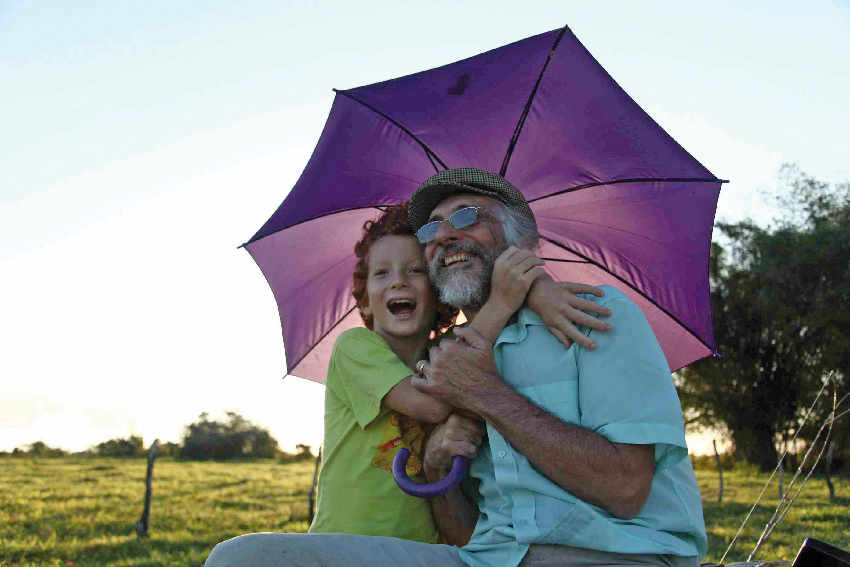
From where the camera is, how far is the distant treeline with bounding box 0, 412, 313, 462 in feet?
90.0

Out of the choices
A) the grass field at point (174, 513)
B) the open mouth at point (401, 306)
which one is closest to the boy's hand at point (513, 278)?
the open mouth at point (401, 306)

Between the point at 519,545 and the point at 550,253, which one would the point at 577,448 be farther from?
the point at 550,253

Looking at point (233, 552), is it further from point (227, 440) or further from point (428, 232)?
point (227, 440)

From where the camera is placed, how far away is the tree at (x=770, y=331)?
25.1m

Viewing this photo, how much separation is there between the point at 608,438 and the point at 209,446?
1178 inches

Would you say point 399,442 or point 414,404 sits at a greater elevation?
point 414,404

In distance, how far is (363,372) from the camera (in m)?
3.30

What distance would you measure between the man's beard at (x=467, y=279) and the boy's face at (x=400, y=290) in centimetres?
27

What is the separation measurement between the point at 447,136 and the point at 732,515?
14.8 m

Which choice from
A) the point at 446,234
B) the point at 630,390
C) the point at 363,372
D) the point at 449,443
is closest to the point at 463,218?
the point at 446,234

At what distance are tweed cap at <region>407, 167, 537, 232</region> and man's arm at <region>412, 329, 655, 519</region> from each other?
1.09 meters

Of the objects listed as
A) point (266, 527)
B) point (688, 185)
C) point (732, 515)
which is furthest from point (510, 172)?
point (732, 515)

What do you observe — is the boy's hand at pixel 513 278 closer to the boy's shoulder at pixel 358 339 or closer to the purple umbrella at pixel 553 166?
the boy's shoulder at pixel 358 339

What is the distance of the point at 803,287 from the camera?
25.2 metres
